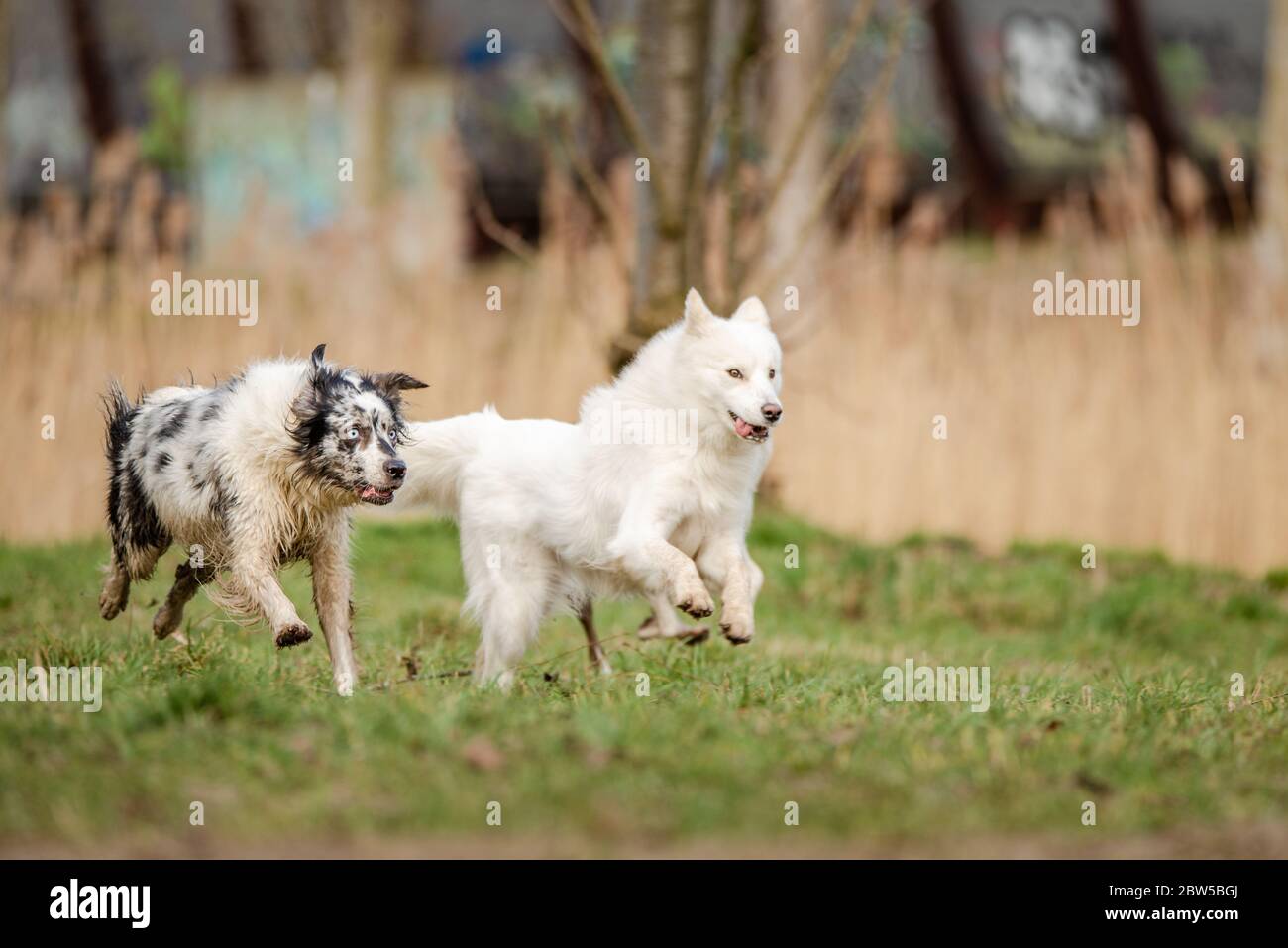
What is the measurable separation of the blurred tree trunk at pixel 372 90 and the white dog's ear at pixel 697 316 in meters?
11.0

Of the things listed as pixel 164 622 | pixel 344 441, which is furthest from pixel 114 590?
pixel 344 441

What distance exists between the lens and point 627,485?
20.1 ft

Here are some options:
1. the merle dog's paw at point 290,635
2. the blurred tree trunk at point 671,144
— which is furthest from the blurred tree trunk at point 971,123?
the merle dog's paw at point 290,635

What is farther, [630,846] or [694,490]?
[694,490]

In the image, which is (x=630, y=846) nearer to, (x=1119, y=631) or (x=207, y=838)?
(x=207, y=838)

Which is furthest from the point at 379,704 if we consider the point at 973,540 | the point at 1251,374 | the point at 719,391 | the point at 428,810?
the point at 1251,374

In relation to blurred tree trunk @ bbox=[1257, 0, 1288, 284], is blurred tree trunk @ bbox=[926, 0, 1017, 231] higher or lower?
higher

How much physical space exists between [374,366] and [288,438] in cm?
583

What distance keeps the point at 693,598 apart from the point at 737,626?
0.70 feet

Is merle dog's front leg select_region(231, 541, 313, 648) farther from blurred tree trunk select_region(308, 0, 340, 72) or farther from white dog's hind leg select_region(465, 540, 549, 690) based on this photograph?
blurred tree trunk select_region(308, 0, 340, 72)

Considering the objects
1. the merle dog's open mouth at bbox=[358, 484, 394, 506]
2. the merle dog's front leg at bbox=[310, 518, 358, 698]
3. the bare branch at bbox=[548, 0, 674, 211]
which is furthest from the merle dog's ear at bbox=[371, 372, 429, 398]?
the bare branch at bbox=[548, 0, 674, 211]

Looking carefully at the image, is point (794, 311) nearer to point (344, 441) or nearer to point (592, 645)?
point (592, 645)

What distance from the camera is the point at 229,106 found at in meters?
21.0

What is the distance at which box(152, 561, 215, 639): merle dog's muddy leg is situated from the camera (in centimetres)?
634
